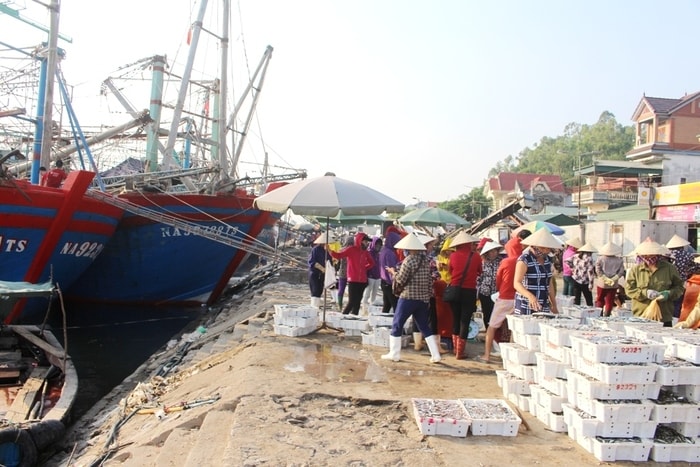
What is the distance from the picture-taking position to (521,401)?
17.7 feet

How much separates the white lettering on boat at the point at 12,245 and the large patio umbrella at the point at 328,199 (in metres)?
7.30

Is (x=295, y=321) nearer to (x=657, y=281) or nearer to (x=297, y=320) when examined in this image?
(x=297, y=320)

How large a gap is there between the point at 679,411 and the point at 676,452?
29 cm

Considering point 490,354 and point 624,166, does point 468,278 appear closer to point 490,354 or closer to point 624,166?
point 490,354

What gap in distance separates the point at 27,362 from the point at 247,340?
157 inches

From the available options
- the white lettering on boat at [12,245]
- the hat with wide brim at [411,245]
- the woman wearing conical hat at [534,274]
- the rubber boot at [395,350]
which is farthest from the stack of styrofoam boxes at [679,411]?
the white lettering on boat at [12,245]

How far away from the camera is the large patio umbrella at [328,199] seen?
7.86 meters

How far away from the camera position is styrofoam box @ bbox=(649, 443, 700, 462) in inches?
163

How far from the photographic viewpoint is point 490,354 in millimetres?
7559

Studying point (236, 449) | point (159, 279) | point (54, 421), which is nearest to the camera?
point (236, 449)

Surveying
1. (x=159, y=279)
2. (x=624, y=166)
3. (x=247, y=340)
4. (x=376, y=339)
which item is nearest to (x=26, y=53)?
(x=159, y=279)

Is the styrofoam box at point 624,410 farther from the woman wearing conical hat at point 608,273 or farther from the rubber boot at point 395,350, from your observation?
the woman wearing conical hat at point 608,273

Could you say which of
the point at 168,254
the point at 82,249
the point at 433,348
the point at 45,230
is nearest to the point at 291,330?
the point at 433,348

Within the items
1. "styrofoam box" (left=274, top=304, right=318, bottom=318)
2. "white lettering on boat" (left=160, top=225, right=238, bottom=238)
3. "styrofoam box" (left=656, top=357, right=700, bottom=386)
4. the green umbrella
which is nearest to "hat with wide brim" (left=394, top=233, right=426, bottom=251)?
"styrofoam box" (left=274, top=304, right=318, bottom=318)
